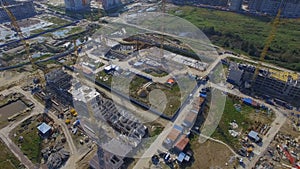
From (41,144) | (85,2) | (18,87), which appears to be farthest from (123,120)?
(85,2)

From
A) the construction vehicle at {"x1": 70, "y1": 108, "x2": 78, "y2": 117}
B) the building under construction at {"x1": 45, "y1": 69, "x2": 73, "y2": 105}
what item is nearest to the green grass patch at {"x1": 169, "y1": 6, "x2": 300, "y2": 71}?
the building under construction at {"x1": 45, "y1": 69, "x2": 73, "y2": 105}

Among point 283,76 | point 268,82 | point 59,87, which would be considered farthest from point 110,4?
point 283,76

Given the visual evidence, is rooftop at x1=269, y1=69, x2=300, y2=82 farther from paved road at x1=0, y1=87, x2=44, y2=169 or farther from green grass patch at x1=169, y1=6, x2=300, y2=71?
paved road at x1=0, y1=87, x2=44, y2=169

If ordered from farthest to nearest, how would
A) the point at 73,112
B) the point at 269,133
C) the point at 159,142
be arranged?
the point at 73,112 → the point at 269,133 → the point at 159,142

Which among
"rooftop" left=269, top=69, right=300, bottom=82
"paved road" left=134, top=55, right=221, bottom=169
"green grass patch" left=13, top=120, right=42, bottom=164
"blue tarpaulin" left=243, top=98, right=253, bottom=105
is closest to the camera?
"paved road" left=134, top=55, right=221, bottom=169

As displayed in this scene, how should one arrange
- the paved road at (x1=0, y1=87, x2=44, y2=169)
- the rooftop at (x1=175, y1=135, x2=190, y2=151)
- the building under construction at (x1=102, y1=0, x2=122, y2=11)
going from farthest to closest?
the building under construction at (x1=102, y1=0, x2=122, y2=11) < the rooftop at (x1=175, y1=135, x2=190, y2=151) < the paved road at (x1=0, y1=87, x2=44, y2=169)

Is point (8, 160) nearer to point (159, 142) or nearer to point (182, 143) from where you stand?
point (159, 142)

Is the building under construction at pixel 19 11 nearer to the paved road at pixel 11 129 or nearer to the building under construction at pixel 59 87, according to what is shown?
the paved road at pixel 11 129

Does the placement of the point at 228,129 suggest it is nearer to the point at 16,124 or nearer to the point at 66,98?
the point at 66,98

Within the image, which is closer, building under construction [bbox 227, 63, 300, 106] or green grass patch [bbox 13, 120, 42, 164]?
green grass patch [bbox 13, 120, 42, 164]
